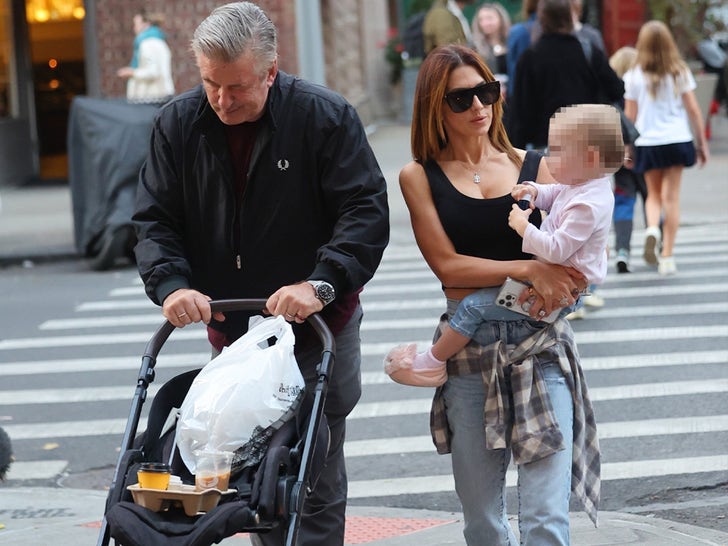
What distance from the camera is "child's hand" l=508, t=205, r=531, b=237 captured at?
3855 mm

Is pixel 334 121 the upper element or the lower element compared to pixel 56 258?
upper

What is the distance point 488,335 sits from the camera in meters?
4.03

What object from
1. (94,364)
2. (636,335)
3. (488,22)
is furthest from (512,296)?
(488,22)

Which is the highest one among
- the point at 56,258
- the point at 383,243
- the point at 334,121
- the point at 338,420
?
the point at 334,121

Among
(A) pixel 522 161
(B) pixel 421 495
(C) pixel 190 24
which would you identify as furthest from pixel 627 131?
(C) pixel 190 24

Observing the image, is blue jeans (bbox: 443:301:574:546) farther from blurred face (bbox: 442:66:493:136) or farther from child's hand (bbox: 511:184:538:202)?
blurred face (bbox: 442:66:493:136)

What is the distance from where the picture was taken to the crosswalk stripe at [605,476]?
6113 millimetres

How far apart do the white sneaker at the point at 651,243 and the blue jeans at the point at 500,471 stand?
22.5 ft

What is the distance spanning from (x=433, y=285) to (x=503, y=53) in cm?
248

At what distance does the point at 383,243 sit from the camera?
13.2 feet

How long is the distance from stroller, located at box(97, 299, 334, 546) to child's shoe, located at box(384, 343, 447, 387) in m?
0.32

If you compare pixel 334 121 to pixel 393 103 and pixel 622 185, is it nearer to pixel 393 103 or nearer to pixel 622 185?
pixel 622 185

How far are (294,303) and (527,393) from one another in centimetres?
77

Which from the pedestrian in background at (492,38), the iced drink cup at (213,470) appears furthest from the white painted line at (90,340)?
the iced drink cup at (213,470)
